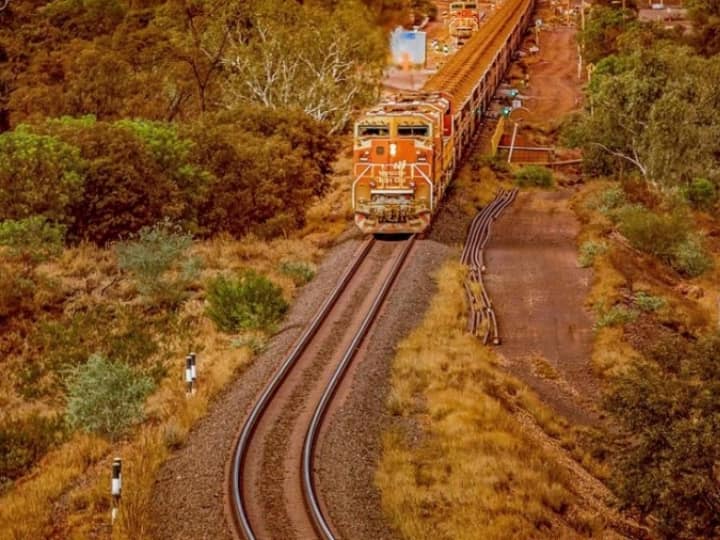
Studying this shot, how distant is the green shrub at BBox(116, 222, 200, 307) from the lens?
2870cm

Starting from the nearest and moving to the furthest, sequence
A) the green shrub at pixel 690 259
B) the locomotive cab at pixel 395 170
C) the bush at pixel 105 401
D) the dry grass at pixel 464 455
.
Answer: the dry grass at pixel 464 455, the bush at pixel 105 401, the locomotive cab at pixel 395 170, the green shrub at pixel 690 259

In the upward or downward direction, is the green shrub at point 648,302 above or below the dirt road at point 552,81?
above

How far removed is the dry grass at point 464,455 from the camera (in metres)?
14.3

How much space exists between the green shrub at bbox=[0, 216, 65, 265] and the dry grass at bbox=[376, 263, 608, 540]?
13.5 m

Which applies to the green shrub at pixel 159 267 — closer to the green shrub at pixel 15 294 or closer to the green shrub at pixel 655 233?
the green shrub at pixel 15 294

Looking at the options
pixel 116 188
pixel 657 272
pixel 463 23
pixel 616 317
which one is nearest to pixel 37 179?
pixel 116 188

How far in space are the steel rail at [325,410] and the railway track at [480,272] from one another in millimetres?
2315

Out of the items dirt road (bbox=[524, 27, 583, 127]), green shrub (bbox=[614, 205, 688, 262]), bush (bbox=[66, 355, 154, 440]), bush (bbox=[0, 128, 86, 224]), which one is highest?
bush (bbox=[0, 128, 86, 224])

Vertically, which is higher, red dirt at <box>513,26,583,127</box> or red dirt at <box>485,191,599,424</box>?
red dirt at <box>485,191,599,424</box>

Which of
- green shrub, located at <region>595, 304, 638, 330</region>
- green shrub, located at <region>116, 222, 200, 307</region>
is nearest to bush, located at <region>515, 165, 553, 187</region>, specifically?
green shrub, located at <region>595, 304, 638, 330</region>

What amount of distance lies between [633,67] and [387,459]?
1577 inches

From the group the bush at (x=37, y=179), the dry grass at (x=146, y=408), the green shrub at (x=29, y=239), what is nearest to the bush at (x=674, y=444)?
the dry grass at (x=146, y=408)

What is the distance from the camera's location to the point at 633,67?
168ft

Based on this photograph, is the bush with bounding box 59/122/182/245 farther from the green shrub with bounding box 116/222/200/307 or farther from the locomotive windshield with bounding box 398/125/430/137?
the locomotive windshield with bounding box 398/125/430/137
